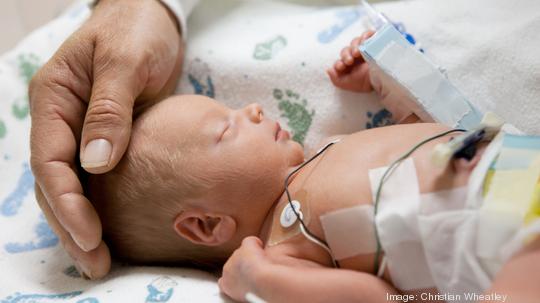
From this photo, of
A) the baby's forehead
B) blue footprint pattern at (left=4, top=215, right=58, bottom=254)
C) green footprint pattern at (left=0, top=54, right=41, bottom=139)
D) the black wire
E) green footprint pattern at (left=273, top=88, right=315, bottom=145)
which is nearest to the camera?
the black wire

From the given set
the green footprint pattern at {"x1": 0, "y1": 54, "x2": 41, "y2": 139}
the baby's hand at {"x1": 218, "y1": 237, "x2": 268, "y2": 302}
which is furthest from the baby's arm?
the green footprint pattern at {"x1": 0, "y1": 54, "x2": 41, "y2": 139}

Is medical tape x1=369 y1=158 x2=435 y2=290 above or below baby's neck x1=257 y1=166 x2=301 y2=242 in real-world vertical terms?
above

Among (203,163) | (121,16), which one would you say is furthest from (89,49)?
(203,163)

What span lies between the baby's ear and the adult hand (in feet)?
0.52

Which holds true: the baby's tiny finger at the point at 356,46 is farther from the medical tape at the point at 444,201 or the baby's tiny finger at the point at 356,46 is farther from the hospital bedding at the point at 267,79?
the medical tape at the point at 444,201

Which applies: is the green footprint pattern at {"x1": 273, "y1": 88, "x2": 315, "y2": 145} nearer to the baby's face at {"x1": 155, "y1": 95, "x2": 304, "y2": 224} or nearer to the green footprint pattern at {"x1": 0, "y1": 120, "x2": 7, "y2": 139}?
the baby's face at {"x1": 155, "y1": 95, "x2": 304, "y2": 224}

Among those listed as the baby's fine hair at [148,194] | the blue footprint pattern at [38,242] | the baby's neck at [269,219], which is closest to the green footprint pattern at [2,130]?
the blue footprint pattern at [38,242]

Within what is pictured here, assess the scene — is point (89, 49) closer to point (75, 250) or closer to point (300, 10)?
point (75, 250)

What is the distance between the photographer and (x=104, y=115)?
3.63 ft

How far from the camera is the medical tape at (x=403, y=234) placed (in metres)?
0.95

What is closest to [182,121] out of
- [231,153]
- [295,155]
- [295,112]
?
[231,153]

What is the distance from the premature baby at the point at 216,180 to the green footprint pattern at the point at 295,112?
0.58 ft

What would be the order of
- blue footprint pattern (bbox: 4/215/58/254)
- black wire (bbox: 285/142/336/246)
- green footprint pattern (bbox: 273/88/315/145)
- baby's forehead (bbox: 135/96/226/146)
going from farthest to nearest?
green footprint pattern (bbox: 273/88/315/145), blue footprint pattern (bbox: 4/215/58/254), baby's forehead (bbox: 135/96/226/146), black wire (bbox: 285/142/336/246)

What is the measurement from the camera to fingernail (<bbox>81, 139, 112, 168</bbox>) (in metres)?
1.09
